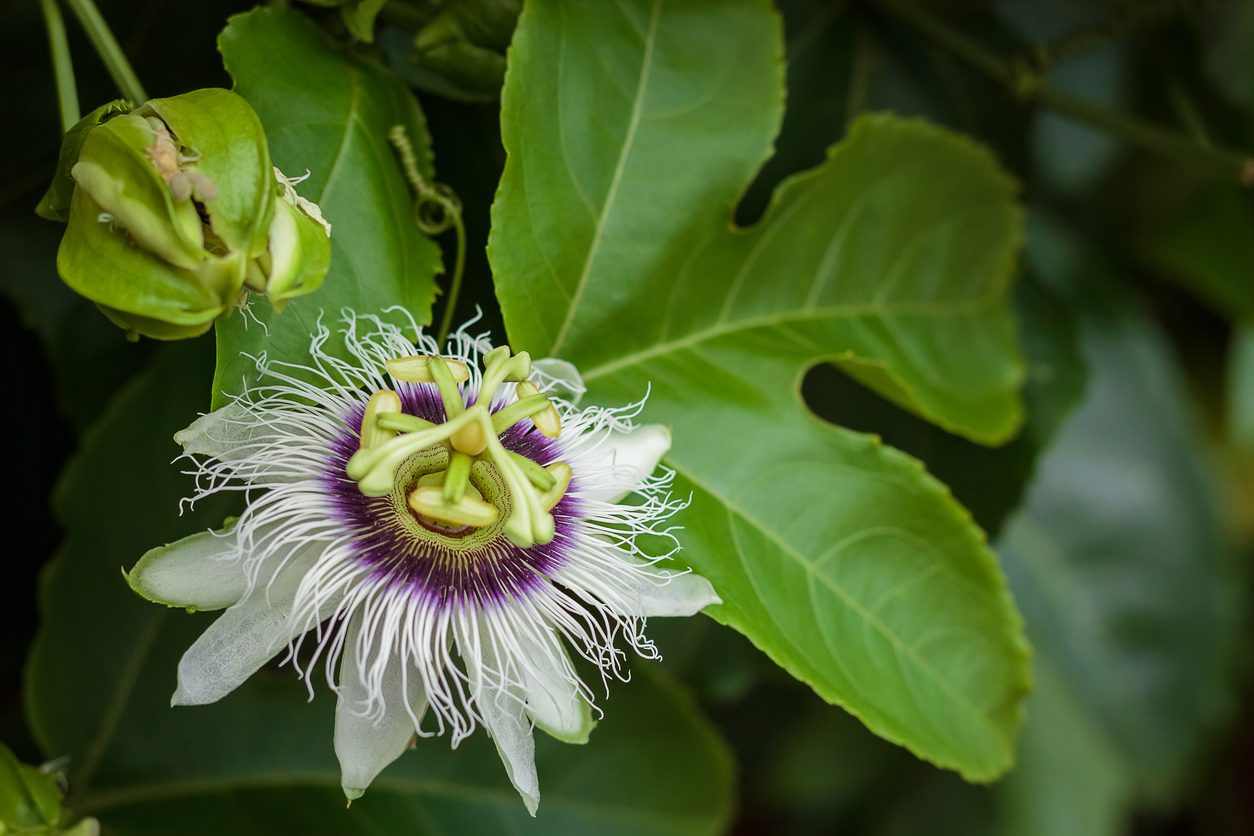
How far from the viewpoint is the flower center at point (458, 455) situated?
1.66 feet

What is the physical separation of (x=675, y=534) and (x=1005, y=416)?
1.17ft

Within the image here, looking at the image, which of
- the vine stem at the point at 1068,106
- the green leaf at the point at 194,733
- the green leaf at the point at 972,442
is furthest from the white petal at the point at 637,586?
the vine stem at the point at 1068,106

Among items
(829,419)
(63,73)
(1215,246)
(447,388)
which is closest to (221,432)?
(447,388)

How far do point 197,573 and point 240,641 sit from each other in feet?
0.13

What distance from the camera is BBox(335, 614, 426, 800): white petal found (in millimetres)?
550

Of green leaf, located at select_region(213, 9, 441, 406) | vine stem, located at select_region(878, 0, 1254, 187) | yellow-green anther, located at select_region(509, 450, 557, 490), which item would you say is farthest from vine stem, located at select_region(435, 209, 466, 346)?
vine stem, located at select_region(878, 0, 1254, 187)

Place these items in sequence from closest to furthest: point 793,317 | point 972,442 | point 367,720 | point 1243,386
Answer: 1. point 367,720
2. point 793,317
3. point 972,442
4. point 1243,386

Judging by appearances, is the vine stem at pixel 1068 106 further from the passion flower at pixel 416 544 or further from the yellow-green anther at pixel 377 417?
the yellow-green anther at pixel 377 417

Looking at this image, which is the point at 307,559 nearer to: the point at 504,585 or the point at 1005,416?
the point at 504,585

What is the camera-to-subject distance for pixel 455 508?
0.52 meters

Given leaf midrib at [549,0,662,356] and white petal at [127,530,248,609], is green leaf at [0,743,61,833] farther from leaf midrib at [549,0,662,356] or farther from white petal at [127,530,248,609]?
leaf midrib at [549,0,662,356]

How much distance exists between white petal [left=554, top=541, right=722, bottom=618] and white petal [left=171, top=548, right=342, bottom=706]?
14 centimetres

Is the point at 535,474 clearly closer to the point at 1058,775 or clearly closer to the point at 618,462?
the point at 618,462

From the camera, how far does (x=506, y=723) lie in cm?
56
